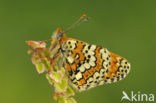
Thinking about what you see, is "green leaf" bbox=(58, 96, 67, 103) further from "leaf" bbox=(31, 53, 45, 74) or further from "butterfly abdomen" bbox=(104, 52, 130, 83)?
"butterfly abdomen" bbox=(104, 52, 130, 83)

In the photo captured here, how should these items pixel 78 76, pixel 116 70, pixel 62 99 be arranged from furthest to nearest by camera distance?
pixel 116 70 → pixel 78 76 → pixel 62 99

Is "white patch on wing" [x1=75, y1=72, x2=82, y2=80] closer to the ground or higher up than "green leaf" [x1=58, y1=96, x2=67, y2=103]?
higher up

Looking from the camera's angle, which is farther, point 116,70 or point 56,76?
point 116,70

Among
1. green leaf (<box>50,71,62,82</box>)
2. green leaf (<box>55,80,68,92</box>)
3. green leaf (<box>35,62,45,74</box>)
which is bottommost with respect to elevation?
green leaf (<box>55,80,68,92</box>)

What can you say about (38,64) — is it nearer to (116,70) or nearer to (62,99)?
(62,99)

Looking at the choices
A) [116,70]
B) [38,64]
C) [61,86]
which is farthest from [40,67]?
[116,70]

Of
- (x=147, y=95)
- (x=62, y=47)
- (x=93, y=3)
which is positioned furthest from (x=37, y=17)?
(x=62, y=47)

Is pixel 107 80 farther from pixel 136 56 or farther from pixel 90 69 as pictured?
pixel 136 56

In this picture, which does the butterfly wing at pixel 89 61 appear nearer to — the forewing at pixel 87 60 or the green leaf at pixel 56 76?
the forewing at pixel 87 60

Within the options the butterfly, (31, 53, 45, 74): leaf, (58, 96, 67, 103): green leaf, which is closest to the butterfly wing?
the butterfly
